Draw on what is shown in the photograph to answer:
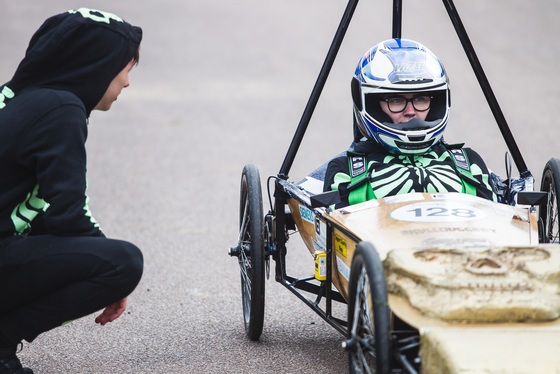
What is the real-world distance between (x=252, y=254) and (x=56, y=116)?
1323mm

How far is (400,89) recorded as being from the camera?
4.11 meters

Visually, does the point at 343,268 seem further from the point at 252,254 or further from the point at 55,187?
the point at 55,187

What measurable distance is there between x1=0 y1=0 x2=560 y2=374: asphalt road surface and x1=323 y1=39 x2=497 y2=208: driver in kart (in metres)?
0.92

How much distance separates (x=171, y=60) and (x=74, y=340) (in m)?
11.1

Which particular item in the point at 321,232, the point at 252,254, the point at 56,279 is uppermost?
the point at 56,279

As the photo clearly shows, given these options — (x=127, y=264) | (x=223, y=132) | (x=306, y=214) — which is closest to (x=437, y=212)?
(x=306, y=214)

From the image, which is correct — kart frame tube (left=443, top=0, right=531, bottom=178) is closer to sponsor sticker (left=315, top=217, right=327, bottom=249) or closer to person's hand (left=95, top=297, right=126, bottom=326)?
sponsor sticker (left=315, top=217, right=327, bottom=249)

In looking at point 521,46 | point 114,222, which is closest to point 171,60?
point 521,46

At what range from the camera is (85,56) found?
323cm

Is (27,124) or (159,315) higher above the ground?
(27,124)

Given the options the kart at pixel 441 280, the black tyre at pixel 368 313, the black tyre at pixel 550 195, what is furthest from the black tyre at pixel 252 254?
the black tyre at pixel 550 195

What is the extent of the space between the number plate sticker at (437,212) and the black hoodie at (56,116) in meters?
1.31

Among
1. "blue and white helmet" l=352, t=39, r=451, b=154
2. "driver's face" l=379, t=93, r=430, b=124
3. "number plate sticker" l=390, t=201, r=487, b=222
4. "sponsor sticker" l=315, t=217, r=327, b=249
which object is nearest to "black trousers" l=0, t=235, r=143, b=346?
"sponsor sticker" l=315, t=217, r=327, b=249

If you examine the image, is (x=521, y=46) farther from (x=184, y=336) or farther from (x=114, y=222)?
(x=184, y=336)
